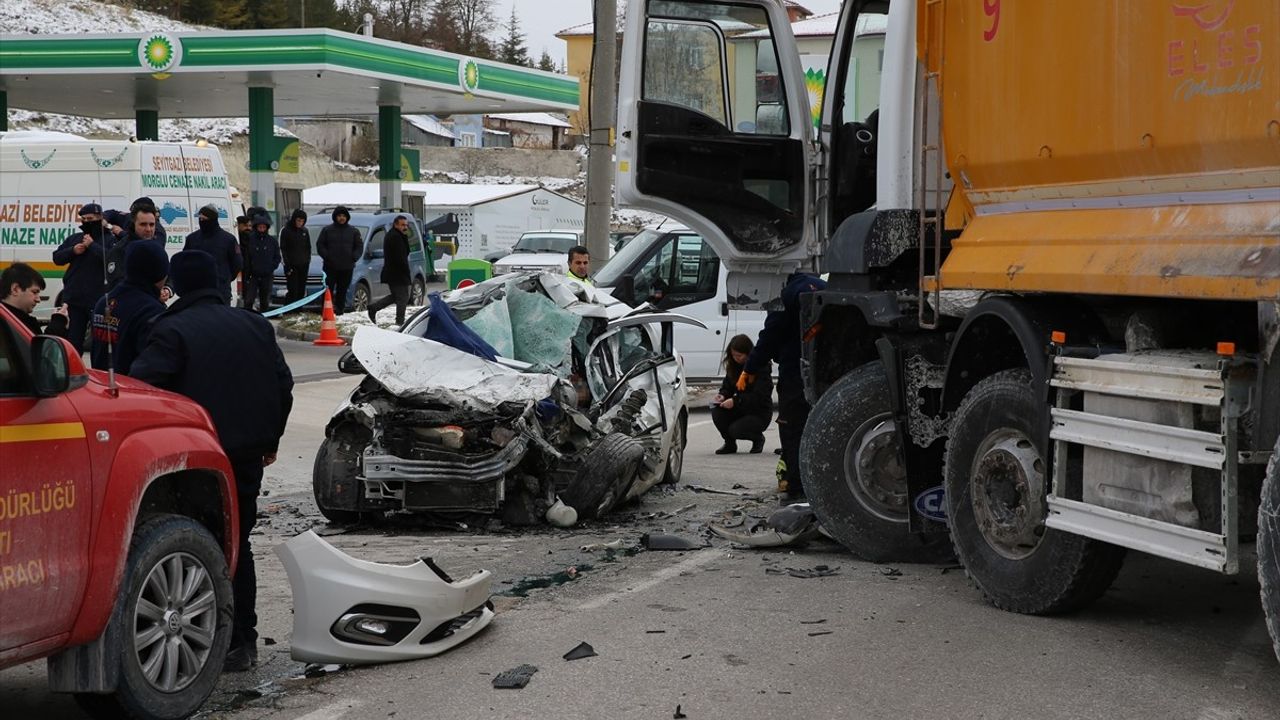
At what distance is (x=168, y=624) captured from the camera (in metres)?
5.03

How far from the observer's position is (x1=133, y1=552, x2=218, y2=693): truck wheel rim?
16.2 ft

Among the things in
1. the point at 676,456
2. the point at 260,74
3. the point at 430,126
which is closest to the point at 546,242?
the point at 260,74

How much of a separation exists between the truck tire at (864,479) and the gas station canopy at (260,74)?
22.0 metres

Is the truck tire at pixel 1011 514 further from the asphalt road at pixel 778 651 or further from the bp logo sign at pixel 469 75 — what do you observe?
the bp logo sign at pixel 469 75

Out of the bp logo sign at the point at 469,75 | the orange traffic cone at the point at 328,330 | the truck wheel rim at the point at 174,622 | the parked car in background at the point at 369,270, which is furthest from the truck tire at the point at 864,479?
the bp logo sign at the point at 469,75

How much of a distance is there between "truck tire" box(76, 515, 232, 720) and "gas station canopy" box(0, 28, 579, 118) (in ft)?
79.4

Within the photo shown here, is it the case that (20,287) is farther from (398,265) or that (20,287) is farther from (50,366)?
(398,265)

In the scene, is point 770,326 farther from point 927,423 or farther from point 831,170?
point 927,423

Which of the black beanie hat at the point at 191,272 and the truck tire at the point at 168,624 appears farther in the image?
the black beanie hat at the point at 191,272

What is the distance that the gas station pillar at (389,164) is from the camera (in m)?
33.5

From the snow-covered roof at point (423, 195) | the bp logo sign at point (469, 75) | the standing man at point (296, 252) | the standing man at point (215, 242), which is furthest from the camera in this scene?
the snow-covered roof at point (423, 195)

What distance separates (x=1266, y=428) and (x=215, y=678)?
12.4ft

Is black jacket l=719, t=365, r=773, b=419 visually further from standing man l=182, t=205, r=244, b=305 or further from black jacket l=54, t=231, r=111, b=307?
standing man l=182, t=205, r=244, b=305

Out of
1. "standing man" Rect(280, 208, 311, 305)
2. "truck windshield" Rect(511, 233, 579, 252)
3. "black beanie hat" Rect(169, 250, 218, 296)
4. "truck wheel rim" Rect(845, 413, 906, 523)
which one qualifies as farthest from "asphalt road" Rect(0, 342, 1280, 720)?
"truck windshield" Rect(511, 233, 579, 252)
